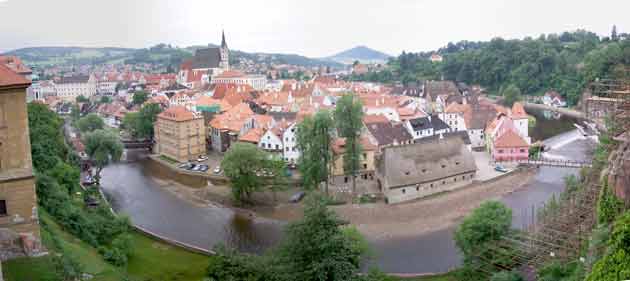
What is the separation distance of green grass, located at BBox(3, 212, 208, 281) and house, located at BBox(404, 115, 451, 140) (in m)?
23.6

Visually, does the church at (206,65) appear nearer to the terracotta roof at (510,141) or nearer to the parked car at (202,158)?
the parked car at (202,158)

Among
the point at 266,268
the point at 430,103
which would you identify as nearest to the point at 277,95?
the point at 430,103

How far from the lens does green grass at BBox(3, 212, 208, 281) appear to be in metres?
14.4

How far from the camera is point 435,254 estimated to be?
→ 77.7 feet

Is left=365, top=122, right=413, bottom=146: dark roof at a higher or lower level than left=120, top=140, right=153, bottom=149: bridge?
higher

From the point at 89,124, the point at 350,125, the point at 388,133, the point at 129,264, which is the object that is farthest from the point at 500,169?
the point at 89,124

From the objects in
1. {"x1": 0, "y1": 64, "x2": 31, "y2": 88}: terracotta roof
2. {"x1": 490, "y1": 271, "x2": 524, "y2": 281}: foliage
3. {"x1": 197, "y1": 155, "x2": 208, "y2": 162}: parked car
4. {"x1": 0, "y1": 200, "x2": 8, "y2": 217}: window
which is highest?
{"x1": 0, "y1": 64, "x2": 31, "y2": 88}: terracotta roof

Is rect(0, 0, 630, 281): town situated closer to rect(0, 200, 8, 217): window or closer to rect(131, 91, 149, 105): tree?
rect(0, 200, 8, 217): window

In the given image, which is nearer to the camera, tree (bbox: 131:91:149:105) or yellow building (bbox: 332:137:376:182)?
yellow building (bbox: 332:137:376:182)

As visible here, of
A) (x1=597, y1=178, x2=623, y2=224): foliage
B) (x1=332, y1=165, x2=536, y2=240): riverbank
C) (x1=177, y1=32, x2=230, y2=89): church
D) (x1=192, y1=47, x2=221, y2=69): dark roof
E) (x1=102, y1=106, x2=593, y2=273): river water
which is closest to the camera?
(x1=597, y1=178, x2=623, y2=224): foliage

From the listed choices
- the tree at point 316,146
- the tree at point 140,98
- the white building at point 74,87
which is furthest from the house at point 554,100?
the white building at point 74,87

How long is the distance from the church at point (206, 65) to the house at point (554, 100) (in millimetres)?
51789

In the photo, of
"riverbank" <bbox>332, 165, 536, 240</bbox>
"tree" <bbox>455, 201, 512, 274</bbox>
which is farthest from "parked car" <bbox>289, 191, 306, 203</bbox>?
"tree" <bbox>455, 201, 512, 274</bbox>

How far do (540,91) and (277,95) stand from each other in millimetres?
41341
